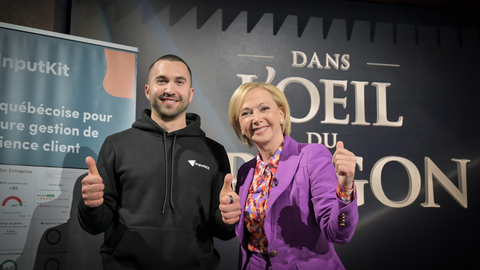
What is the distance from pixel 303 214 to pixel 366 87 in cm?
274

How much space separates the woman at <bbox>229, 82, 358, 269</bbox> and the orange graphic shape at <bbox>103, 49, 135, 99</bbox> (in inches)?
54.3

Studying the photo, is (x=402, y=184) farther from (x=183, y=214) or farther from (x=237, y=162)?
(x=183, y=214)

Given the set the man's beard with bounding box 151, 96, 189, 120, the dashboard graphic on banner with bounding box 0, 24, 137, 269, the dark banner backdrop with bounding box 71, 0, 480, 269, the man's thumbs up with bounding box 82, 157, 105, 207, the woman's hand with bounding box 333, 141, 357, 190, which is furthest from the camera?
the dark banner backdrop with bounding box 71, 0, 480, 269

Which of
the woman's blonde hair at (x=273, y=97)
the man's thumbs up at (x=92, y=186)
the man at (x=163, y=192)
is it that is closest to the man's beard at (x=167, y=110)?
the man at (x=163, y=192)

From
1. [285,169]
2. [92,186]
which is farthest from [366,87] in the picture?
[92,186]

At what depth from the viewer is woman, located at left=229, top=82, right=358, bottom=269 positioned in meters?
1.73

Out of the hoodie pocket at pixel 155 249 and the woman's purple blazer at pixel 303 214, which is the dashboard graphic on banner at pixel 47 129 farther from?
the woman's purple blazer at pixel 303 214

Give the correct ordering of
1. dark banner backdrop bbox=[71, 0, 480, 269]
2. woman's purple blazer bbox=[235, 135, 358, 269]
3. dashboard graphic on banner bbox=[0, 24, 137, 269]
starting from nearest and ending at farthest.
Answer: woman's purple blazer bbox=[235, 135, 358, 269], dashboard graphic on banner bbox=[0, 24, 137, 269], dark banner backdrop bbox=[71, 0, 480, 269]

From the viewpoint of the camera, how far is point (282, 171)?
1983 millimetres

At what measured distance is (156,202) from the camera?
2.04 metres

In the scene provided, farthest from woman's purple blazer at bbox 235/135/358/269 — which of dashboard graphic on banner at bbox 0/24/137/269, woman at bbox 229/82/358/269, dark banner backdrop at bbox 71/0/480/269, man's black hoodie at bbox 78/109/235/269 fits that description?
dark banner backdrop at bbox 71/0/480/269

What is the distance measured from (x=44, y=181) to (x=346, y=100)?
10.2ft

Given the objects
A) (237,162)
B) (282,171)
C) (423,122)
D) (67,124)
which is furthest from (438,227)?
(67,124)

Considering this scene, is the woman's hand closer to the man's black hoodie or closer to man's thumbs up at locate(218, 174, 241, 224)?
man's thumbs up at locate(218, 174, 241, 224)
